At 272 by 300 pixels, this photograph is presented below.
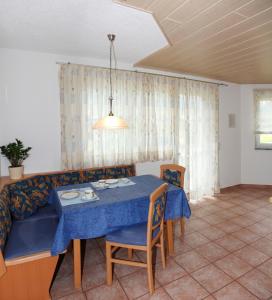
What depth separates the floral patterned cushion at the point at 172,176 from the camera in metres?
2.90

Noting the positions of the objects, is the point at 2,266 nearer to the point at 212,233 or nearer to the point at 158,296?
the point at 158,296

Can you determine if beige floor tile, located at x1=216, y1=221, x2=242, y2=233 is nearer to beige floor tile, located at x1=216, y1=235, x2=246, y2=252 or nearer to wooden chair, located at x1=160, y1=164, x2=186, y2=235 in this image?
beige floor tile, located at x1=216, y1=235, x2=246, y2=252

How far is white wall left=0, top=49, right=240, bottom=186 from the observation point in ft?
9.34

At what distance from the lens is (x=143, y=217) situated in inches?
85.2

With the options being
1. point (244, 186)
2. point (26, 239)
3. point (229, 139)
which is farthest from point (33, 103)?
point (244, 186)

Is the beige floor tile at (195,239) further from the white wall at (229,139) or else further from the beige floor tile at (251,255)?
the white wall at (229,139)

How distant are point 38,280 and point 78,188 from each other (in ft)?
3.16

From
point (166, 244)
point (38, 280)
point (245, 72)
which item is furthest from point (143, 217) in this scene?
point (245, 72)

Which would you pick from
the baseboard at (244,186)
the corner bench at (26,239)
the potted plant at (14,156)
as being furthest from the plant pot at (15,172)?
the baseboard at (244,186)

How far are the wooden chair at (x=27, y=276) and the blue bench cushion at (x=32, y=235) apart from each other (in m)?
0.06

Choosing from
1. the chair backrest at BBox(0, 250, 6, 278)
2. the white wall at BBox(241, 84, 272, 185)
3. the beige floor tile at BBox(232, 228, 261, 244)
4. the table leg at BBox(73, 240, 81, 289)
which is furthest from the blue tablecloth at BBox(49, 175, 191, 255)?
the white wall at BBox(241, 84, 272, 185)

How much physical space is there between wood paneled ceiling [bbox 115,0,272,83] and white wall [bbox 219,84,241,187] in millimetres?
916

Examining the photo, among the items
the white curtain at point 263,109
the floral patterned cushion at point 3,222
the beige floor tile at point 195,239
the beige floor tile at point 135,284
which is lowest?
the beige floor tile at point 135,284

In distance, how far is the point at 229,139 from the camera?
4.97 meters
